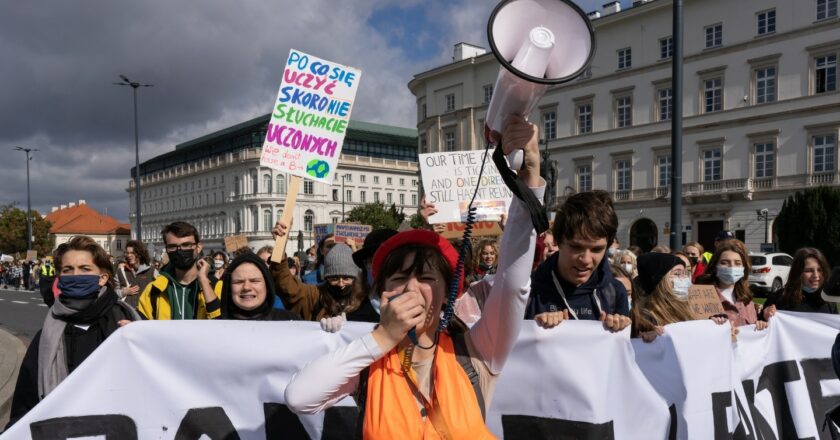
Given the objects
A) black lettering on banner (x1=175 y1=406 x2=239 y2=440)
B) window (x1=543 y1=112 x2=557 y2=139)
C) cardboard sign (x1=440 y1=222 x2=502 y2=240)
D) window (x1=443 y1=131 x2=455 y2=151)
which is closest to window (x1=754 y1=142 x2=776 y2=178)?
window (x1=543 y1=112 x2=557 y2=139)

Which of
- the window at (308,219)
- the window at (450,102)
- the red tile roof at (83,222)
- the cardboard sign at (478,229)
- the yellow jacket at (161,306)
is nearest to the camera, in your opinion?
the yellow jacket at (161,306)

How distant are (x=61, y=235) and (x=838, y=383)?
12825 centimetres

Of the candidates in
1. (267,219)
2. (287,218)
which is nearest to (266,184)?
(267,219)

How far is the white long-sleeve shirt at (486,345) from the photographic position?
65.1 inches

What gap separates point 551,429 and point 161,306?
2.58 metres

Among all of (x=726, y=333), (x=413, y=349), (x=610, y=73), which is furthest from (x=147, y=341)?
(x=610, y=73)

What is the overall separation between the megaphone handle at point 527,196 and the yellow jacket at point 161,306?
2876 millimetres

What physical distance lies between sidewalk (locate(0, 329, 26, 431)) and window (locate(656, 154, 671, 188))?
35.9 metres

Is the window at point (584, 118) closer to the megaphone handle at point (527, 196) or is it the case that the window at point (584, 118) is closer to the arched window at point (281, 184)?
the megaphone handle at point (527, 196)

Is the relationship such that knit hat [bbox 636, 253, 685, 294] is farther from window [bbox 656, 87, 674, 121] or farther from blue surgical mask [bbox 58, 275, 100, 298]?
window [bbox 656, 87, 674, 121]

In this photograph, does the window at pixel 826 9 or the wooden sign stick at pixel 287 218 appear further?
A: the window at pixel 826 9

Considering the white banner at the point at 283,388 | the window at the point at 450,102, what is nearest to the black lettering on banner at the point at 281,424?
the white banner at the point at 283,388

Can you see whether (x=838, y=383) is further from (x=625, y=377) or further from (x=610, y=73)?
(x=610, y=73)

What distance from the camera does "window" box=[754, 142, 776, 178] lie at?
3525 cm
